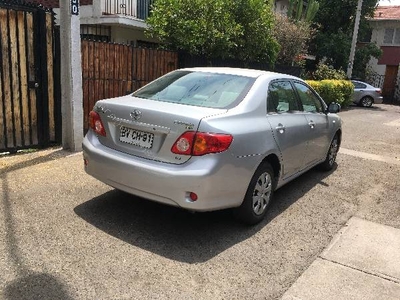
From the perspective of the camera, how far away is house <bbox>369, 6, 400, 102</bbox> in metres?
28.7

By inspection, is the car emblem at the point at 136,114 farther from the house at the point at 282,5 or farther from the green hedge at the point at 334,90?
the house at the point at 282,5

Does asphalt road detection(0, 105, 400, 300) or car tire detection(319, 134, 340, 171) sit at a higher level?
car tire detection(319, 134, 340, 171)

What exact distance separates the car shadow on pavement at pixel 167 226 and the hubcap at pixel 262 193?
0.64 ft

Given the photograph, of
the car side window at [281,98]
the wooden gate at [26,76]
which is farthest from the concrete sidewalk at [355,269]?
the wooden gate at [26,76]

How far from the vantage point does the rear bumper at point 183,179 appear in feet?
11.0

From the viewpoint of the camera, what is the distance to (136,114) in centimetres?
364

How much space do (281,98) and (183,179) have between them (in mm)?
1878

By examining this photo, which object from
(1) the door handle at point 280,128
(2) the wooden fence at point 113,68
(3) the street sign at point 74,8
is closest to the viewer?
(1) the door handle at point 280,128

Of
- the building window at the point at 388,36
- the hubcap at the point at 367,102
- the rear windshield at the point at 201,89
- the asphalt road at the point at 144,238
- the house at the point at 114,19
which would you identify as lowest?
the hubcap at the point at 367,102

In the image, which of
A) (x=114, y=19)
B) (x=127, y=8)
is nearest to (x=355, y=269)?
(x=114, y=19)

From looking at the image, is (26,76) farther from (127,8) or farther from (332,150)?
(127,8)

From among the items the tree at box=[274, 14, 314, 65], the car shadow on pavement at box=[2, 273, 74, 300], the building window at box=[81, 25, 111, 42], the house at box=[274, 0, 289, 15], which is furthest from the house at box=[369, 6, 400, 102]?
the car shadow on pavement at box=[2, 273, 74, 300]

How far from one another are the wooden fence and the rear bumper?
371 centimetres

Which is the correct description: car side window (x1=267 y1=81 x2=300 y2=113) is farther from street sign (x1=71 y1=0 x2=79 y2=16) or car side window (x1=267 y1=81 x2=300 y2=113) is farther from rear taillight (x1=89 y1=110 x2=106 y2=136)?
street sign (x1=71 y1=0 x2=79 y2=16)
